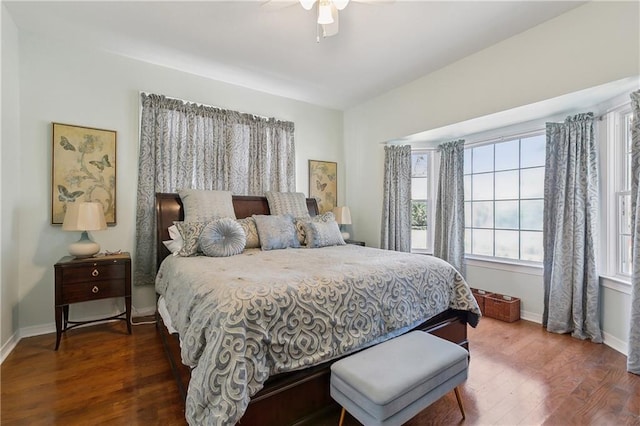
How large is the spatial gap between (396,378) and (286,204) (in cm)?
257

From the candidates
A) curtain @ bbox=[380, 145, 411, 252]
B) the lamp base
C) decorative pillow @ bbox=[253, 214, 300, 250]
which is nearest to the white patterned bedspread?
decorative pillow @ bbox=[253, 214, 300, 250]

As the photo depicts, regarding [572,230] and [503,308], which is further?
[503,308]

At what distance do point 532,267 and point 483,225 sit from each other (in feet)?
2.51

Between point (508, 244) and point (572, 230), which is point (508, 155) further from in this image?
point (572, 230)

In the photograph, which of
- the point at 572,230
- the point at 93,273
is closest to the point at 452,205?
the point at 572,230

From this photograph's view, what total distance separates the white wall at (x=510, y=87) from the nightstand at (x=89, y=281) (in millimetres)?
3167


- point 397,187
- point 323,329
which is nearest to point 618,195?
point 397,187

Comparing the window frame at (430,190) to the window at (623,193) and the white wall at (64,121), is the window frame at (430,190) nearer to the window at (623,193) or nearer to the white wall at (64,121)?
the window at (623,193)

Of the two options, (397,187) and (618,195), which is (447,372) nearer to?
(618,195)

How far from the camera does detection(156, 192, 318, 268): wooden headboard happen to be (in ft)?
9.99

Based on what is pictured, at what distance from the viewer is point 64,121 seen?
2875 mm

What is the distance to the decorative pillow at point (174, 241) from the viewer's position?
273 centimetres

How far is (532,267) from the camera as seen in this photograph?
10.7 ft

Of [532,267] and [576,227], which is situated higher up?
[576,227]
